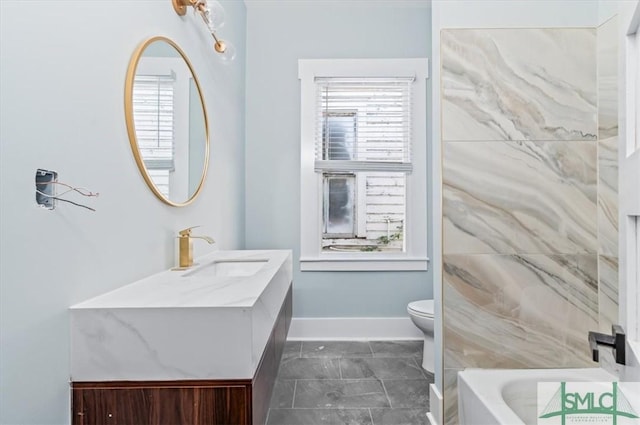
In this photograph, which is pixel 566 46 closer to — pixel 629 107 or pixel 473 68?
pixel 473 68

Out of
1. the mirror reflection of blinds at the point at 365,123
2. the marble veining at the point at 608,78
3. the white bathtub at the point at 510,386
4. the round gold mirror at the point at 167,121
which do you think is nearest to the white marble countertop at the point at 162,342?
the round gold mirror at the point at 167,121

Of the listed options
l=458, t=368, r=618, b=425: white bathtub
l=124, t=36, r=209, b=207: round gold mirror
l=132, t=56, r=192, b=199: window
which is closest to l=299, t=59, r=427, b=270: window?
l=124, t=36, r=209, b=207: round gold mirror

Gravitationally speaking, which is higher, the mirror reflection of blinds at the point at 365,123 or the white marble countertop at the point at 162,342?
the mirror reflection of blinds at the point at 365,123

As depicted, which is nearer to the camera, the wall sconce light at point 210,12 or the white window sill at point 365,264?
the wall sconce light at point 210,12

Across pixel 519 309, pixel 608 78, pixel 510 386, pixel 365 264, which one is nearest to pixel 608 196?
pixel 608 78

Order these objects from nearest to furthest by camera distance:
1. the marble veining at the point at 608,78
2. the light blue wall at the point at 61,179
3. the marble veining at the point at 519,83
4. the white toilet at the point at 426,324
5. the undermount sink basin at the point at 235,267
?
the light blue wall at the point at 61,179
the marble veining at the point at 608,78
the marble veining at the point at 519,83
the undermount sink basin at the point at 235,267
the white toilet at the point at 426,324

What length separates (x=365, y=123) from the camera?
3127mm

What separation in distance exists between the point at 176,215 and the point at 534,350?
5.56ft

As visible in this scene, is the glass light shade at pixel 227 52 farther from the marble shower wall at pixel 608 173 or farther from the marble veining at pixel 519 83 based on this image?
Answer: the marble shower wall at pixel 608 173

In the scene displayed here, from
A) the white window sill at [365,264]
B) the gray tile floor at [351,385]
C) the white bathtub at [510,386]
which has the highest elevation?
the white window sill at [365,264]

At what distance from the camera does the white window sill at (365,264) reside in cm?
310

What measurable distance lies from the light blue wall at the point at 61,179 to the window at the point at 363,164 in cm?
168

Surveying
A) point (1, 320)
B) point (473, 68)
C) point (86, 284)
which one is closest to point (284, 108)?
point (473, 68)

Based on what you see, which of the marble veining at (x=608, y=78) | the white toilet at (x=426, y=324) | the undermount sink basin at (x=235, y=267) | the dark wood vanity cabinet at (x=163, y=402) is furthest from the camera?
the white toilet at (x=426, y=324)
